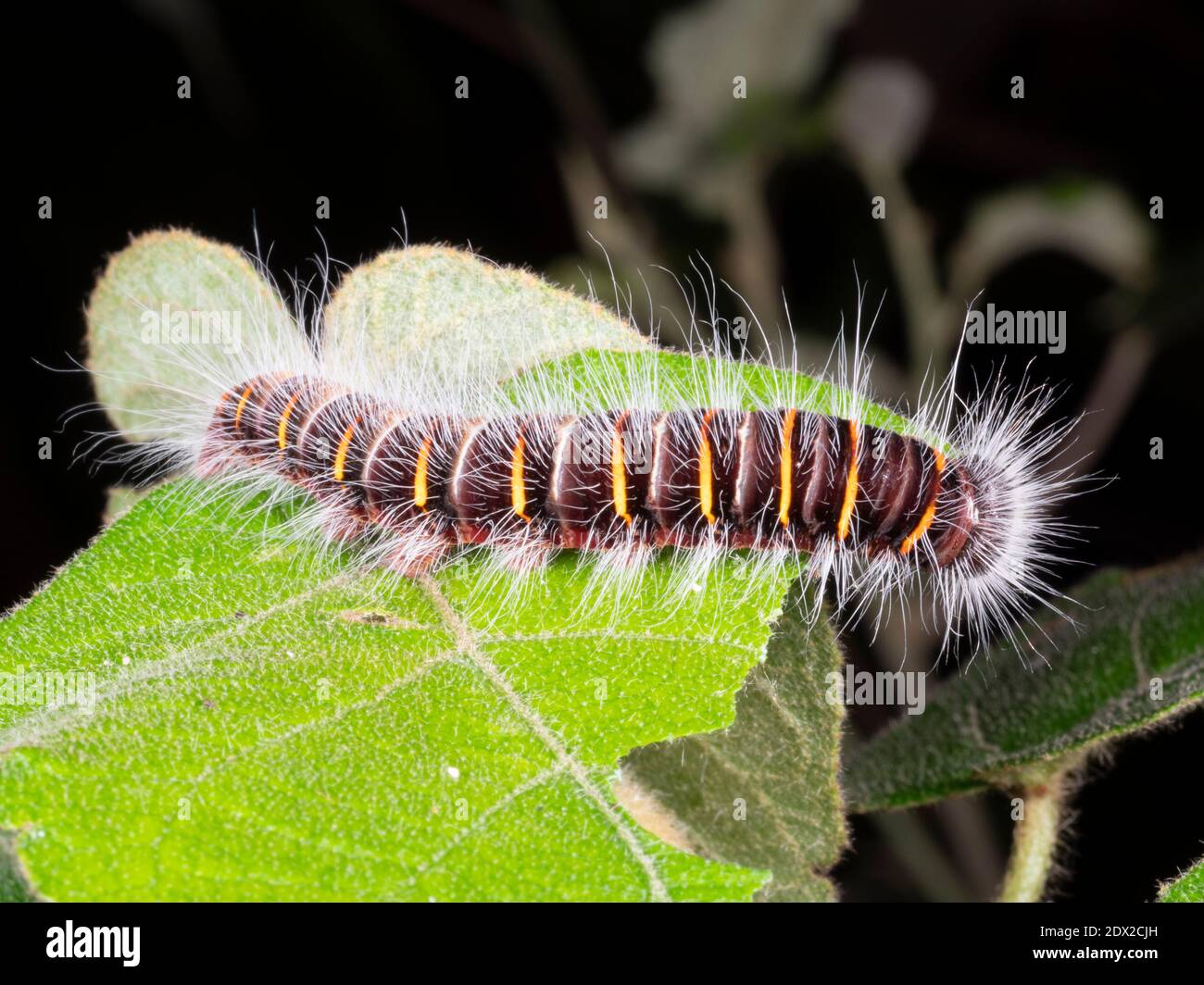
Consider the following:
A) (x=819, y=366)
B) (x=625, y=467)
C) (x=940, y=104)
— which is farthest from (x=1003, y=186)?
(x=625, y=467)

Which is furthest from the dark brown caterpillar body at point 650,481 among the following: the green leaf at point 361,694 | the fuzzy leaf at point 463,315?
the fuzzy leaf at point 463,315

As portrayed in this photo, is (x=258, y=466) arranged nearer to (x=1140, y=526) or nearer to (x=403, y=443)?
(x=403, y=443)

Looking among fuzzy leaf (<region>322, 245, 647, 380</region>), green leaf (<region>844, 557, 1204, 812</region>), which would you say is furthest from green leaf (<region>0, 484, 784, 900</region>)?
green leaf (<region>844, 557, 1204, 812</region>)

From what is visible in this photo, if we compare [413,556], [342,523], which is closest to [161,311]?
[342,523]

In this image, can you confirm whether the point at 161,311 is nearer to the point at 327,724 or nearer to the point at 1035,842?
the point at 327,724

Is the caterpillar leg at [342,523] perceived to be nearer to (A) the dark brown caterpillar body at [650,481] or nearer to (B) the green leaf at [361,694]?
(A) the dark brown caterpillar body at [650,481]
